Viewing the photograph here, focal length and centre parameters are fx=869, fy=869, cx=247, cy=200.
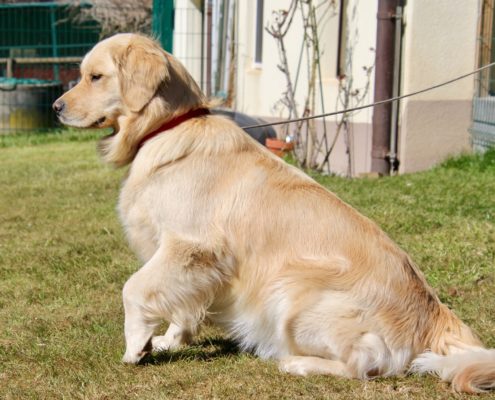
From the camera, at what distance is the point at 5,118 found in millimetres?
15812

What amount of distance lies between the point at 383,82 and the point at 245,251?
6.04 meters

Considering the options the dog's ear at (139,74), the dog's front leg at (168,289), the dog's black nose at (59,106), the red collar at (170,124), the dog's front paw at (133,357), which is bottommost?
the dog's front paw at (133,357)

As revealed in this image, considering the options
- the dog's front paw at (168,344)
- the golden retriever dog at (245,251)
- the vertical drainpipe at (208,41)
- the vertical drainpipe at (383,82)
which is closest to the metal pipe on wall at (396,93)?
the vertical drainpipe at (383,82)

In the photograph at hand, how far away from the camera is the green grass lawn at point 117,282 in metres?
4.07

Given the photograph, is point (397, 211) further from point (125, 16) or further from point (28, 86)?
point (125, 16)

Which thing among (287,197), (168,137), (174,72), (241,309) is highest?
(174,72)

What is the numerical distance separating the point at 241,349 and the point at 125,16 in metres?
17.2

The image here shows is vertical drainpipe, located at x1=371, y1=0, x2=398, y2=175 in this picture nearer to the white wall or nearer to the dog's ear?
the white wall

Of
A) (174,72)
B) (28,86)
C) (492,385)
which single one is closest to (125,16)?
(28,86)

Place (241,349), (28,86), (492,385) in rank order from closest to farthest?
(492,385)
(241,349)
(28,86)

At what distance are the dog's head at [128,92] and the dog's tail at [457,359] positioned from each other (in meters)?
1.75

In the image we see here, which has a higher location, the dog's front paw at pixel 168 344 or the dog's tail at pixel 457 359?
the dog's tail at pixel 457 359

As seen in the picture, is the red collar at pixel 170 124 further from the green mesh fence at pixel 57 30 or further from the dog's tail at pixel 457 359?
the green mesh fence at pixel 57 30

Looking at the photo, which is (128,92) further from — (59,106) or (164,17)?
(164,17)
